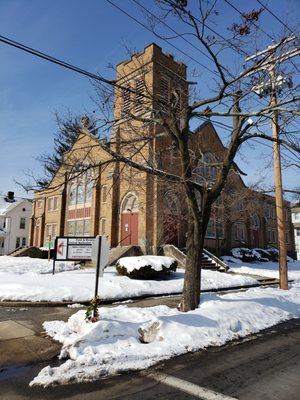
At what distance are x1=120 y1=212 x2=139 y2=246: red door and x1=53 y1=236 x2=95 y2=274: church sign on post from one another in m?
9.15

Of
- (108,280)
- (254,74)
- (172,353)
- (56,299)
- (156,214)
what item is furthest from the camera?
(156,214)

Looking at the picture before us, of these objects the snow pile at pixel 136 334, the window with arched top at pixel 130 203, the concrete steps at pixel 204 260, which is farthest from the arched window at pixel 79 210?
the snow pile at pixel 136 334

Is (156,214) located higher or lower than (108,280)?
higher

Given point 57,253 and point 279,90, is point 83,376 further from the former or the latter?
point 57,253

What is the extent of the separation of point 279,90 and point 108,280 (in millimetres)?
9912

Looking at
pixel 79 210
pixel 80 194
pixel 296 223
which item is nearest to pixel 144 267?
pixel 79 210

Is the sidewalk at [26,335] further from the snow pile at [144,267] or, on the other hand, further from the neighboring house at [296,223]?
the neighboring house at [296,223]

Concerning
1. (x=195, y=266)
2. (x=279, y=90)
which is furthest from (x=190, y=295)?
(x=279, y=90)

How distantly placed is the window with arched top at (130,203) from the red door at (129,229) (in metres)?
0.34

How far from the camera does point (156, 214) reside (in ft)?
83.9

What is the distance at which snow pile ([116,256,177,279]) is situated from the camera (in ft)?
55.3

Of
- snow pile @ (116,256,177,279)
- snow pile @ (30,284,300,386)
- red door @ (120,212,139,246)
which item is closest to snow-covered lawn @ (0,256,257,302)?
snow pile @ (116,256,177,279)

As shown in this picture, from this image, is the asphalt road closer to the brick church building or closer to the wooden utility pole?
the wooden utility pole

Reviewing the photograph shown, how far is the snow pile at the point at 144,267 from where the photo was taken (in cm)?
1686
